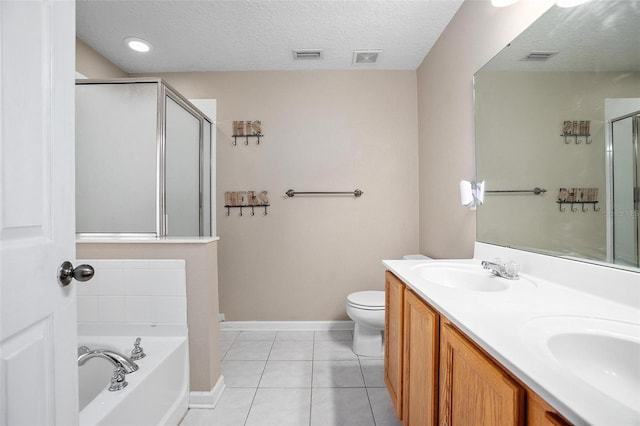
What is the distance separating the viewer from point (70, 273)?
0.71 meters

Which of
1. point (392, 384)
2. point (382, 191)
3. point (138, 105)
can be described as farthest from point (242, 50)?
point (392, 384)

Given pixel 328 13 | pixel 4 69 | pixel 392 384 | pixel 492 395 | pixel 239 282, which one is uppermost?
pixel 328 13

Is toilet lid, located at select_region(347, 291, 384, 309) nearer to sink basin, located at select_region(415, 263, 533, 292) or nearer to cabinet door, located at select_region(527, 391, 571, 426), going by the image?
sink basin, located at select_region(415, 263, 533, 292)

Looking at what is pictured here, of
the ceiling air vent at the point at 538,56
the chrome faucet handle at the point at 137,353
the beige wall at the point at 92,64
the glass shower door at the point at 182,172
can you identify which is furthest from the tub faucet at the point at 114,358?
the ceiling air vent at the point at 538,56

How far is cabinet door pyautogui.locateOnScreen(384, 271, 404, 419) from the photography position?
126 cm

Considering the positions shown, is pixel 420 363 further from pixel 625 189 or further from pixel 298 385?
pixel 298 385

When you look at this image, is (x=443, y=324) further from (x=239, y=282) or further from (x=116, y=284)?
(x=239, y=282)

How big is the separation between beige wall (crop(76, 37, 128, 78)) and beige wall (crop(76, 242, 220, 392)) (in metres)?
1.49

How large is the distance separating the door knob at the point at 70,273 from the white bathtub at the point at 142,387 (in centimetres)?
60

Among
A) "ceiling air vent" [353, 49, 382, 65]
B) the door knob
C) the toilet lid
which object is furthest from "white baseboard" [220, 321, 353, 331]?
"ceiling air vent" [353, 49, 382, 65]

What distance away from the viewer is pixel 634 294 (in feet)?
2.57

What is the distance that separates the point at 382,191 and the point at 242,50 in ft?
5.69

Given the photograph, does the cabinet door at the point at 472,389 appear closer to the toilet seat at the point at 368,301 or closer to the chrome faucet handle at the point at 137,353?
the toilet seat at the point at 368,301

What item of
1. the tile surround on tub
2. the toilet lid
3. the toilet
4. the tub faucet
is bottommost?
the toilet
